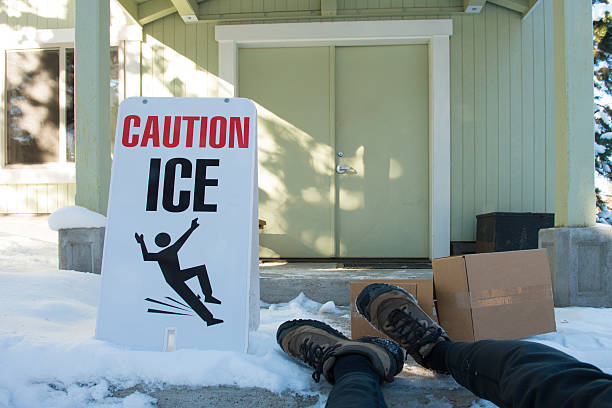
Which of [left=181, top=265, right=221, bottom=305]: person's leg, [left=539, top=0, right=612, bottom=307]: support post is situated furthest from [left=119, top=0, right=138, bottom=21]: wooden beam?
[left=539, top=0, right=612, bottom=307]: support post

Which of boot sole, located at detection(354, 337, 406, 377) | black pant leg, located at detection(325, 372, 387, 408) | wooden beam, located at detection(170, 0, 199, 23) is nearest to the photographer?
black pant leg, located at detection(325, 372, 387, 408)

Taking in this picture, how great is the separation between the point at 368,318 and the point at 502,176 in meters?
3.04

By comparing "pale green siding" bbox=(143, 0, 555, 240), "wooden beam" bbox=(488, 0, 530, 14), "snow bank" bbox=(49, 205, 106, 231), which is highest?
"wooden beam" bbox=(488, 0, 530, 14)

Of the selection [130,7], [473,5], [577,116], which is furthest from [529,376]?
[130,7]

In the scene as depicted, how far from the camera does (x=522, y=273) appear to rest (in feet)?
5.89

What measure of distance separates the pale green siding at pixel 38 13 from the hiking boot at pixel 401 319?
4.36 metres

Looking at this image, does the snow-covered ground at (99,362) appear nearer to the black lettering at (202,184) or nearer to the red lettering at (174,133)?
the black lettering at (202,184)

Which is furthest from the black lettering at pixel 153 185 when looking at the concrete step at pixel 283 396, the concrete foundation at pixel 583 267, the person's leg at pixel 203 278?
the concrete foundation at pixel 583 267

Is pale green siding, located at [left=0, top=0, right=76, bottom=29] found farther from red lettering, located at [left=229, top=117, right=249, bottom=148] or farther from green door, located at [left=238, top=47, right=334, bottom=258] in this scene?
red lettering, located at [left=229, top=117, right=249, bottom=148]

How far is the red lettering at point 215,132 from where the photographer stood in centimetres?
167

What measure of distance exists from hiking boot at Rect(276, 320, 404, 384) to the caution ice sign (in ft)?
0.55

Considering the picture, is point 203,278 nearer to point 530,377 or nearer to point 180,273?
point 180,273

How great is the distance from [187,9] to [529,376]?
13.2 ft

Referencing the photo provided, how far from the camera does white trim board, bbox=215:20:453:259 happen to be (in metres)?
4.10
